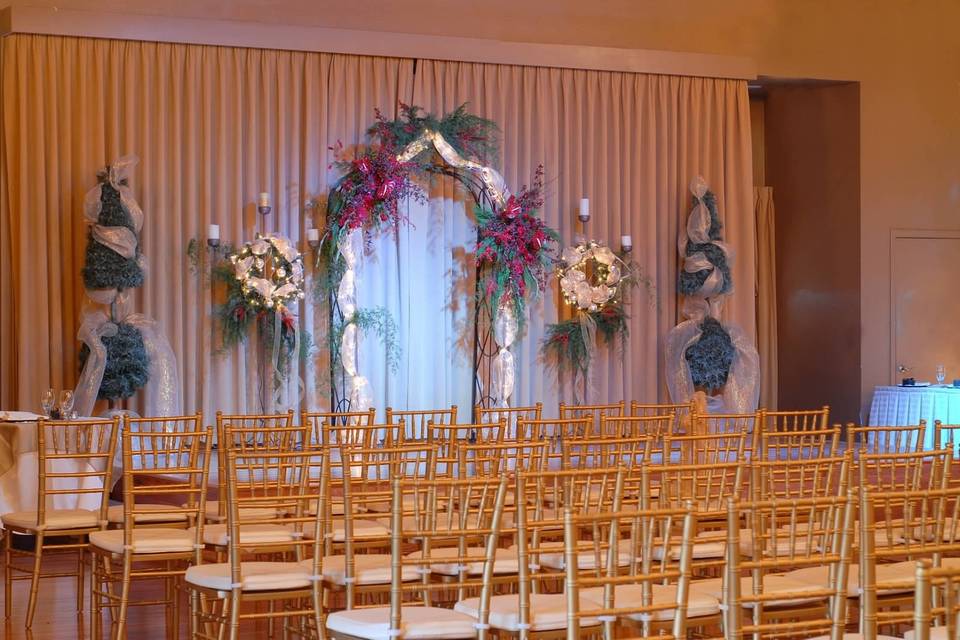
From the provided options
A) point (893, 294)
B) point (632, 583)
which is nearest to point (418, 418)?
point (893, 294)

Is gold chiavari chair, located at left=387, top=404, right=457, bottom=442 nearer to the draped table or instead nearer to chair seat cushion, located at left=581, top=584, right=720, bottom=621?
chair seat cushion, located at left=581, top=584, right=720, bottom=621

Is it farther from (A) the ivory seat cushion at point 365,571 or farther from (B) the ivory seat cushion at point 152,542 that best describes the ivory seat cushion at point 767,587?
(B) the ivory seat cushion at point 152,542

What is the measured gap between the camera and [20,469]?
712cm

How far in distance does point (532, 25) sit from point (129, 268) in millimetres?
4607

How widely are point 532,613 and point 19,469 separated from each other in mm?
4536

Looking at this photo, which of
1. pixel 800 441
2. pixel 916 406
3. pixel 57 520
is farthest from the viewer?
pixel 916 406

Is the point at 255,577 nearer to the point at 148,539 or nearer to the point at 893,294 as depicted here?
the point at 148,539

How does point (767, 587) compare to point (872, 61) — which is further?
point (872, 61)

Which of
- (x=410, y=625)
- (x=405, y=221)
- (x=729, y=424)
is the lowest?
(x=410, y=625)

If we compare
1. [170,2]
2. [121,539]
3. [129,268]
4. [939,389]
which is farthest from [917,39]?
[121,539]

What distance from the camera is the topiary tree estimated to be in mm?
9789

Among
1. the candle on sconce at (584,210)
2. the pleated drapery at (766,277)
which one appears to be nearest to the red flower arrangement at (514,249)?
the candle on sconce at (584,210)

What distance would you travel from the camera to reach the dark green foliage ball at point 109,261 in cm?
979

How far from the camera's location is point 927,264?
1302 cm
